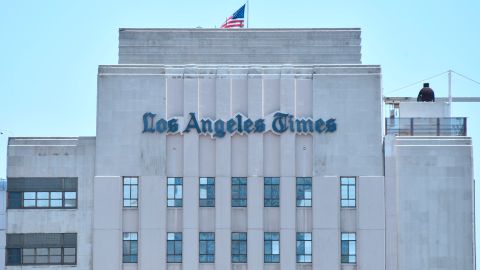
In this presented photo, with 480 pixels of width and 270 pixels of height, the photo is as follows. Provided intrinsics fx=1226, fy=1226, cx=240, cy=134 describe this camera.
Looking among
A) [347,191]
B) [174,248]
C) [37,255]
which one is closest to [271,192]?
[347,191]

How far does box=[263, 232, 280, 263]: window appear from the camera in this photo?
76312 mm

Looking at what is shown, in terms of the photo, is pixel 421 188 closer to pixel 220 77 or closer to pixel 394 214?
pixel 394 214

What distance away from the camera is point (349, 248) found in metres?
76.3

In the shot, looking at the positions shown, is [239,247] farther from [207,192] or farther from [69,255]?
[69,255]

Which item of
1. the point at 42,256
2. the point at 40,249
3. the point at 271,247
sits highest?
the point at 271,247

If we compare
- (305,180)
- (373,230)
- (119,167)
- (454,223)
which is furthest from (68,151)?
(454,223)

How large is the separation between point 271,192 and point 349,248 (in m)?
5.97

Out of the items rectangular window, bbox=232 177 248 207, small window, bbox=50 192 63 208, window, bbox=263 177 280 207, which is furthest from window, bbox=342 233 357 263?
small window, bbox=50 192 63 208

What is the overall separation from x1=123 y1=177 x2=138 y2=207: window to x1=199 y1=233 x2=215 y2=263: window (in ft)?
15.6

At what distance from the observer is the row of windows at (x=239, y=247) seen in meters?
76.2

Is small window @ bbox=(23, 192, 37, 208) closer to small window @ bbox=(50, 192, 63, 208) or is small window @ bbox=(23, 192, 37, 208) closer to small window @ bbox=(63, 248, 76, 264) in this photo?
small window @ bbox=(50, 192, 63, 208)

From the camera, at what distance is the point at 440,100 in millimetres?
85562

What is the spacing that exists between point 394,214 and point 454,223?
3830 millimetres

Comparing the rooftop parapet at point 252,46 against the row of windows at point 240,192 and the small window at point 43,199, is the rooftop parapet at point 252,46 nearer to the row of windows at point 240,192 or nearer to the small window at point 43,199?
the row of windows at point 240,192
